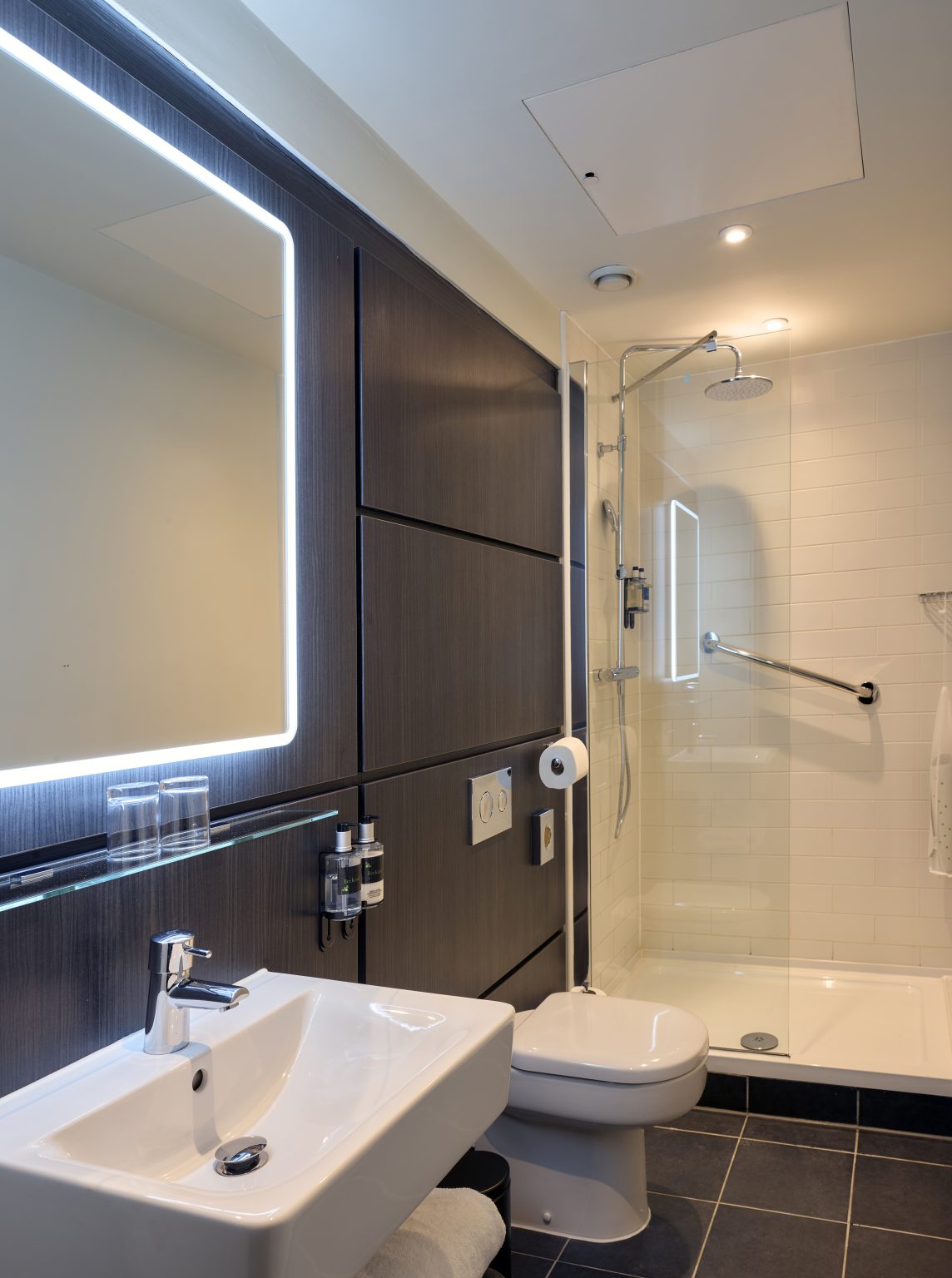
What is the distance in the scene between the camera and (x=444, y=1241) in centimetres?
138

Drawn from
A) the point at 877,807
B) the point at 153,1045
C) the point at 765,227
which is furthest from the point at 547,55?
the point at 877,807

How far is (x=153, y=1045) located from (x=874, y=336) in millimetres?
3260

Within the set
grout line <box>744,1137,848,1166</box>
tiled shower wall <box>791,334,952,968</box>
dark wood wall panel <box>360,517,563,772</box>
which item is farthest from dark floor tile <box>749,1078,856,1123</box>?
dark wood wall panel <box>360,517,563,772</box>

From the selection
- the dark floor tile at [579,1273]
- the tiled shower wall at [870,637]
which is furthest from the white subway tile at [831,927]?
the dark floor tile at [579,1273]

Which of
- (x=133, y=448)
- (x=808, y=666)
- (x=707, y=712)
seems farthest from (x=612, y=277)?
(x=133, y=448)

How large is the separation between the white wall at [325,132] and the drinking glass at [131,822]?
3.46 feet

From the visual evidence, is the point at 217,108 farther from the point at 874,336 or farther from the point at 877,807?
the point at 877,807

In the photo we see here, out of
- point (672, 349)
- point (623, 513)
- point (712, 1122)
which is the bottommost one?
point (712, 1122)

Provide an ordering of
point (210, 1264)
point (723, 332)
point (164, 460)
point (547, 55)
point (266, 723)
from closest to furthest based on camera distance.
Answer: point (210, 1264) → point (164, 460) → point (266, 723) → point (547, 55) → point (723, 332)

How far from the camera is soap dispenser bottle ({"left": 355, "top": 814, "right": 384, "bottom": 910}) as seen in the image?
5.49ft

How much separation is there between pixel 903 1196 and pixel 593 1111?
0.87 metres

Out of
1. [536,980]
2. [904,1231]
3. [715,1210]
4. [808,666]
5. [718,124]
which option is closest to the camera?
[718,124]

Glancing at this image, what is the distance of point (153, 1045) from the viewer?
1.17m

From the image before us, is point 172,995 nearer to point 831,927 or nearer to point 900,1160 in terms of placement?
point 900,1160
